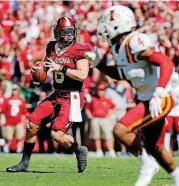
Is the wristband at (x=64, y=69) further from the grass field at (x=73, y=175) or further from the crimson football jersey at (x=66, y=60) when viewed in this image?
the grass field at (x=73, y=175)

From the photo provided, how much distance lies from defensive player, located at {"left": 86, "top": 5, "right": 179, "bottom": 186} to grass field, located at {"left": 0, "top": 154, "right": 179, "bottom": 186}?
114 cm

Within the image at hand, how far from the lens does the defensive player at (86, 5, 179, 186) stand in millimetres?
6406

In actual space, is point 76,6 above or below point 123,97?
above

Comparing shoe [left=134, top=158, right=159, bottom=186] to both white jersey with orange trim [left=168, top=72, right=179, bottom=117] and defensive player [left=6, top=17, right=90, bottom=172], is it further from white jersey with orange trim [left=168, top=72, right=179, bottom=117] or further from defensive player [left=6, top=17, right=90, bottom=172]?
white jersey with orange trim [left=168, top=72, right=179, bottom=117]

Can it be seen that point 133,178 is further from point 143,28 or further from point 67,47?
point 143,28

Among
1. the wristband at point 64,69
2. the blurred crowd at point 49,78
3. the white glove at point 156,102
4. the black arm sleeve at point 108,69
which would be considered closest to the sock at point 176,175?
the white glove at point 156,102

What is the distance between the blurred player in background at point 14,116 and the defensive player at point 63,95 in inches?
191

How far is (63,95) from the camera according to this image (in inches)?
358

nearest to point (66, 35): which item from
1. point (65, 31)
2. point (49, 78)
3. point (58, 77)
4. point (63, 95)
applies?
point (65, 31)

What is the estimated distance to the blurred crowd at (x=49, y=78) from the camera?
14094 millimetres

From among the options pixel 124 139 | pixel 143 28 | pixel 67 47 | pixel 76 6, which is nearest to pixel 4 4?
pixel 76 6

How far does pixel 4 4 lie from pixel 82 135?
4.17m

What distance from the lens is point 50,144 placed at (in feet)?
46.8

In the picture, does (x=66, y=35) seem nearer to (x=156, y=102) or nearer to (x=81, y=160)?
(x=81, y=160)
